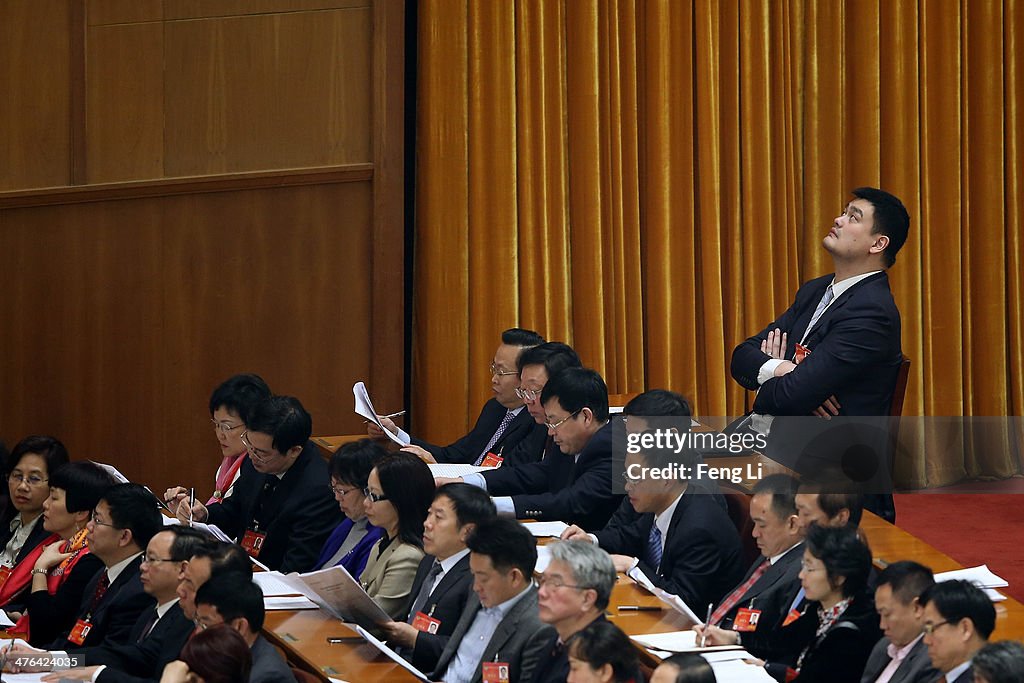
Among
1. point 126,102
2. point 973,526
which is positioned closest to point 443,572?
point 973,526

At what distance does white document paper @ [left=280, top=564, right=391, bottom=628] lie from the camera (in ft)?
12.2

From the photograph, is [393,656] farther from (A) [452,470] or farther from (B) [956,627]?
(A) [452,470]

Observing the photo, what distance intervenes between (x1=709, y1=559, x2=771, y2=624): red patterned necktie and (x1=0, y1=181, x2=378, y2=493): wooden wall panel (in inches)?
143

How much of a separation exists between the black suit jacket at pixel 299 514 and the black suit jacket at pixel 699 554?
1344mm

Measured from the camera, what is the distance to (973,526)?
19.2ft

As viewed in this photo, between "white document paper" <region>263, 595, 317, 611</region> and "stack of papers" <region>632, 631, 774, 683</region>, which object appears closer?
"stack of papers" <region>632, 631, 774, 683</region>

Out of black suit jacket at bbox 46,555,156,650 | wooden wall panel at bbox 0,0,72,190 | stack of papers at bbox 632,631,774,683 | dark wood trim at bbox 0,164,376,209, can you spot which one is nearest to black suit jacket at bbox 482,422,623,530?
stack of papers at bbox 632,631,774,683

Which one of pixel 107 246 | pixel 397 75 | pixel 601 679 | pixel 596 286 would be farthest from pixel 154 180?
pixel 601 679

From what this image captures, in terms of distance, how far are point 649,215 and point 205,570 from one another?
3.83 m

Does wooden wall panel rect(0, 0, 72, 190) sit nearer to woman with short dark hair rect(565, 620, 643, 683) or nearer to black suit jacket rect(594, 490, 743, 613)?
black suit jacket rect(594, 490, 743, 613)

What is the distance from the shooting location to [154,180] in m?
7.17

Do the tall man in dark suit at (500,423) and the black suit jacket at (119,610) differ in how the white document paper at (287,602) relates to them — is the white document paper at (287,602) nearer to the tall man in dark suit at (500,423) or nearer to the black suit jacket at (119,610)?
the black suit jacket at (119,610)

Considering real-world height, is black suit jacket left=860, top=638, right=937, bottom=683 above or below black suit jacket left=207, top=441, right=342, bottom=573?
below

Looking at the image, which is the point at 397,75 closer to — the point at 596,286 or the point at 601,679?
the point at 596,286
